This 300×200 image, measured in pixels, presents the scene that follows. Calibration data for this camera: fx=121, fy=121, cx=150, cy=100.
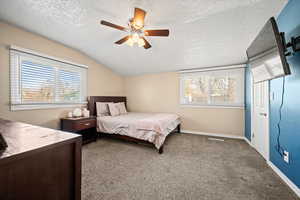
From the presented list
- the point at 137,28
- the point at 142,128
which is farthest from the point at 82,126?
the point at 137,28

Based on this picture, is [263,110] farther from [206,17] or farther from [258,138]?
[206,17]

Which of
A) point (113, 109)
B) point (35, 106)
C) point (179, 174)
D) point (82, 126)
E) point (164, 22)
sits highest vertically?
point (164, 22)

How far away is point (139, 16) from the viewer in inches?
66.3

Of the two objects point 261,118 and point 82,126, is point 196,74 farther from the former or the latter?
point 82,126

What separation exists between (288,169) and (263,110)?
1.15m

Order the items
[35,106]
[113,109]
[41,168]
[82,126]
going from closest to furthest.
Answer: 1. [41,168]
2. [35,106]
3. [82,126]
4. [113,109]

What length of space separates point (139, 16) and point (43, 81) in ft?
8.81

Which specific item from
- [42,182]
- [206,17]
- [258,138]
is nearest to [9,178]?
[42,182]

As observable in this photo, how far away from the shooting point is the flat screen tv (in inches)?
53.3

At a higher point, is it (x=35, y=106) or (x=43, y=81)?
(x=43, y=81)

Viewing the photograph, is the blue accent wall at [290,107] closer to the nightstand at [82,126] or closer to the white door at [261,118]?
the white door at [261,118]

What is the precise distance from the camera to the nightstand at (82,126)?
2.85 metres

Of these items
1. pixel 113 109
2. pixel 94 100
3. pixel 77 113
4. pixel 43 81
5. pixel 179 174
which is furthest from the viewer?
pixel 113 109

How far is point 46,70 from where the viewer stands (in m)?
2.86
